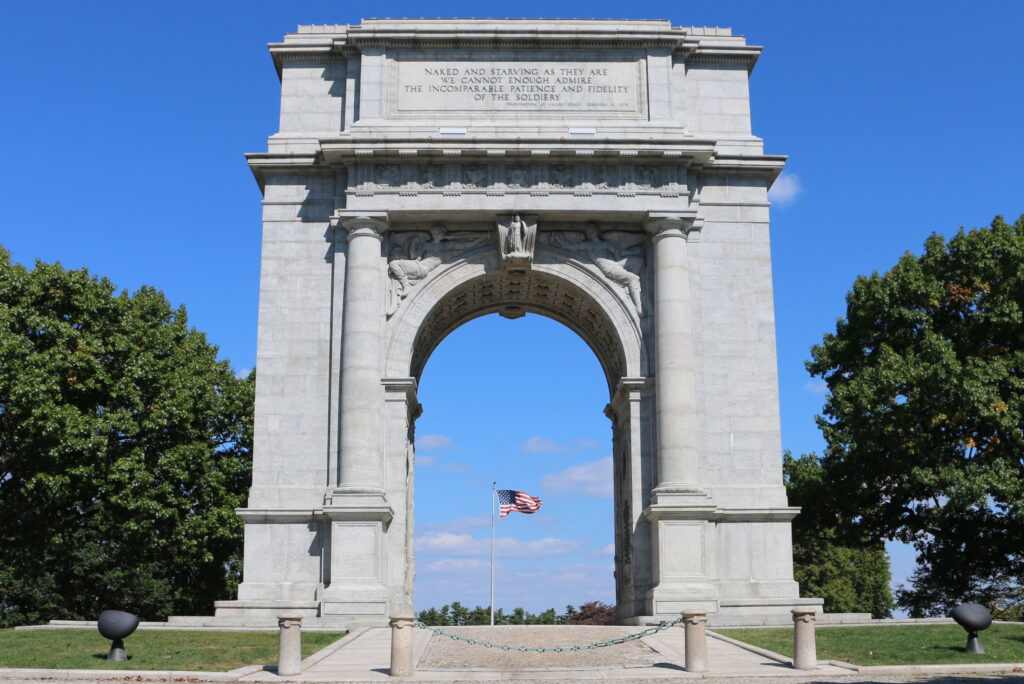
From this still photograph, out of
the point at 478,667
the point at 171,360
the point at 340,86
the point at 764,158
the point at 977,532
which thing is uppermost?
the point at 340,86

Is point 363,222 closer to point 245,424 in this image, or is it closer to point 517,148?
point 517,148

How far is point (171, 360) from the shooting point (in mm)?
48844

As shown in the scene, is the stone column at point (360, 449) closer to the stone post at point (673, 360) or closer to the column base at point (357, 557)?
the column base at point (357, 557)

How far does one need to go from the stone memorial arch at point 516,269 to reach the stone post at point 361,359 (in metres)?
0.07

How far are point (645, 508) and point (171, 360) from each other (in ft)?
73.9

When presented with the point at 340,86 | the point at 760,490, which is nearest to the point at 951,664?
the point at 760,490

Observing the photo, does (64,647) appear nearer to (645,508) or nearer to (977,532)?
(645,508)

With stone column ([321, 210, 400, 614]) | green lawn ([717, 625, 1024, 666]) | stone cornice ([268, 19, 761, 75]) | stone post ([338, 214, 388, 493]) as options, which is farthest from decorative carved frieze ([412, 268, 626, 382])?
green lawn ([717, 625, 1024, 666])

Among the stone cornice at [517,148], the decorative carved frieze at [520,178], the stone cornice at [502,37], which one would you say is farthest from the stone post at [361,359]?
the stone cornice at [502,37]

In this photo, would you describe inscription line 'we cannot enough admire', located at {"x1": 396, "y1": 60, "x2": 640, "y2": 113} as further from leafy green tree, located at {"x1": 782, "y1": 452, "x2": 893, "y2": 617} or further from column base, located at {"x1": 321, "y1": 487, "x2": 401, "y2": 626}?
leafy green tree, located at {"x1": 782, "y1": 452, "x2": 893, "y2": 617}

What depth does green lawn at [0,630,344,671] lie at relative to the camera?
24.4 meters

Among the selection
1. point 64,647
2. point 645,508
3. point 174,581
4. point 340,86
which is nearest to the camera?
point 64,647

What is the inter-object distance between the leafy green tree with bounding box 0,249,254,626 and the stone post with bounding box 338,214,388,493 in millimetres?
12009

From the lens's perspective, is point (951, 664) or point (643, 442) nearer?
point (951, 664)
